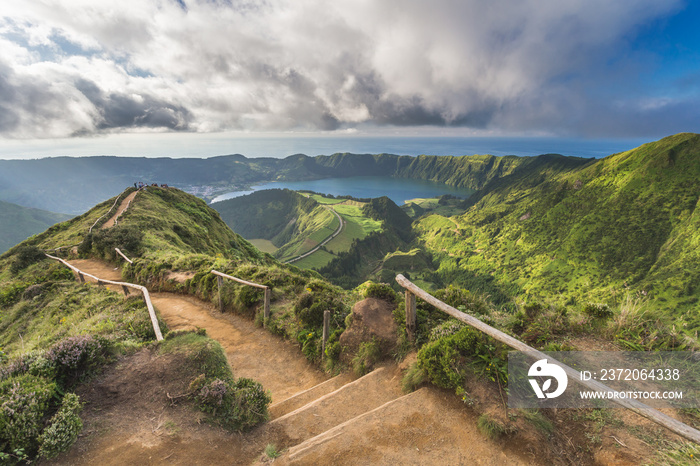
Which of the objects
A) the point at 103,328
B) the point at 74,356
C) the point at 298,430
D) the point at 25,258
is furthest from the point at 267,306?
the point at 25,258

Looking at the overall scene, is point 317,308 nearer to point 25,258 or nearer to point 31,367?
point 31,367

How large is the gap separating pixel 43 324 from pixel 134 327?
8.68 metres

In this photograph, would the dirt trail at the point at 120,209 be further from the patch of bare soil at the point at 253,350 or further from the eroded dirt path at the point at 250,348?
the patch of bare soil at the point at 253,350

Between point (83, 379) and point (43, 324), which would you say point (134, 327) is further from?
point (43, 324)

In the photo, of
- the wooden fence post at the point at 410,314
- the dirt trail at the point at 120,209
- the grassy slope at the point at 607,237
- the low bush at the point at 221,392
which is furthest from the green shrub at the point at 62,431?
the grassy slope at the point at 607,237

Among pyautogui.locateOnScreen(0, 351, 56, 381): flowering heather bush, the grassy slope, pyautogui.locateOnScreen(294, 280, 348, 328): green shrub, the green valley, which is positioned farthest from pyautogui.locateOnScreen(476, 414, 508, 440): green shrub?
the grassy slope

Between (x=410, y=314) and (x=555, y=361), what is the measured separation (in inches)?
128

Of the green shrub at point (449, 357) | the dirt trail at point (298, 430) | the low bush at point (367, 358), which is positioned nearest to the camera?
the dirt trail at point (298, 430)

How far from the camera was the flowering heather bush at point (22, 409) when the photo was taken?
4.30 meters

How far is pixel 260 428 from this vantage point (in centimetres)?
594

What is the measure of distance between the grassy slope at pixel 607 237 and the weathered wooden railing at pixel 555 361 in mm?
123952

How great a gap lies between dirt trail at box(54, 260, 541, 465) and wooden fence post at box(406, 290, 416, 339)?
101 cm

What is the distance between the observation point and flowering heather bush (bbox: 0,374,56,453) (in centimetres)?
430

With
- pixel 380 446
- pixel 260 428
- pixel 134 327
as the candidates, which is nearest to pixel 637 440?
pixel 380 446
